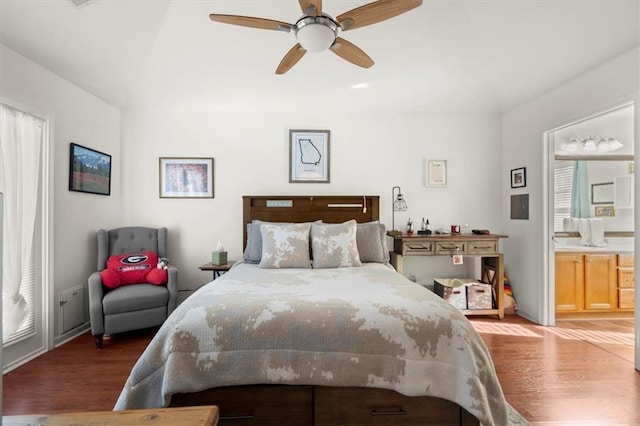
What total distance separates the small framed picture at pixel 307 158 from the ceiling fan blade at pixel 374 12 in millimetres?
2143

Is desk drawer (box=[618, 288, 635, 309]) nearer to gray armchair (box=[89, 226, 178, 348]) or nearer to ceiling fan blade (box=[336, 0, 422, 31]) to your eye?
ceiling fan blade (box=[336, 0, 422, 31])

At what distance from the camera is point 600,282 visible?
12.3 feet

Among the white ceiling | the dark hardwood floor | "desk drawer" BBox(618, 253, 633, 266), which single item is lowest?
the dark hardwood floor

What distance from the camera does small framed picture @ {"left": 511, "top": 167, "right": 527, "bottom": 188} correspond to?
3.86 m

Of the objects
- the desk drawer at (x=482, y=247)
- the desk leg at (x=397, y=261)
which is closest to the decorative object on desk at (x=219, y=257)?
the desk leg at (x=397, y=261)

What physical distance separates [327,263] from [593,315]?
11.0ft

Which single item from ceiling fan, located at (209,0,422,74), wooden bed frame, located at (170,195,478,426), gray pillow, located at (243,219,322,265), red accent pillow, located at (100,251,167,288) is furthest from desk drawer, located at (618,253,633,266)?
red accent pillow, located at (100,251,167,288)

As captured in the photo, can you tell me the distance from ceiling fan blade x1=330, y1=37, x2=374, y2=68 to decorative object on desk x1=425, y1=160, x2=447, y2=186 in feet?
6.91

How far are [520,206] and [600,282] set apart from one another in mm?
1234

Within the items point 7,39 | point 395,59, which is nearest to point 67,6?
point 7,39

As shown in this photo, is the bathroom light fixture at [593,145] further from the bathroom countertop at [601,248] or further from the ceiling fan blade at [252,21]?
the ceiling fan blade at [252,21]

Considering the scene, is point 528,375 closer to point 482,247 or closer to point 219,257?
point 482,247

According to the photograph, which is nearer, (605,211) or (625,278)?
(625,278)

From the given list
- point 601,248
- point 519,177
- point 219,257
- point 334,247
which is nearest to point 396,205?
point 334,247
